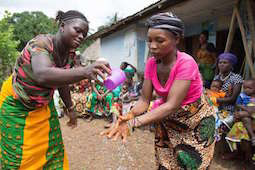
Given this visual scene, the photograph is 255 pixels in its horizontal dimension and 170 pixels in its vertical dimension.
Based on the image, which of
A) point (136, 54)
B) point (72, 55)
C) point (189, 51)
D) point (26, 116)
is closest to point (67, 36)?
point (72, 55)

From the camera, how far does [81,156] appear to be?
369 cm

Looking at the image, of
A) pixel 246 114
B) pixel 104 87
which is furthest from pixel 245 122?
pixel 104 87

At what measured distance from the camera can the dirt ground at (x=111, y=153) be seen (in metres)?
3.33

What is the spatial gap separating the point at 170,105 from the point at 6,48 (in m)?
7.04

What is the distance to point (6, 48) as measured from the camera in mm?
7059

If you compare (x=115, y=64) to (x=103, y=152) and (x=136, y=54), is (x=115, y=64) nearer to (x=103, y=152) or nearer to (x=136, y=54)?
(x=136, y=54)

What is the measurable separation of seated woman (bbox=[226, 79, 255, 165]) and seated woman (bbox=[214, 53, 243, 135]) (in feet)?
0.47

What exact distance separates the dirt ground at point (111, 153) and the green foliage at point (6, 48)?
376cm

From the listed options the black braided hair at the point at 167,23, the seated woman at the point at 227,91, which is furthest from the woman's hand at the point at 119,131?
the seated woman at the point at 227,91

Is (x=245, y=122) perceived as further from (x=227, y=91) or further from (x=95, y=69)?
(x=95, y=69)

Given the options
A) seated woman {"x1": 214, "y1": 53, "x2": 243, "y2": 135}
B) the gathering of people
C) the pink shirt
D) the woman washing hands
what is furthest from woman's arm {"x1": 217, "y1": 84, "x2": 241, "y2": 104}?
the woman washing hands

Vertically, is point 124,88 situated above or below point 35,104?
below

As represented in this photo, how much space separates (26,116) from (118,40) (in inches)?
293

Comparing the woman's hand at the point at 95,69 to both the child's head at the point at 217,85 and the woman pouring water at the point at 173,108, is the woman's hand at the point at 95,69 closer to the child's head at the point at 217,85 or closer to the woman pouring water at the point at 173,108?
the woman pouring water at the point at 173,108
